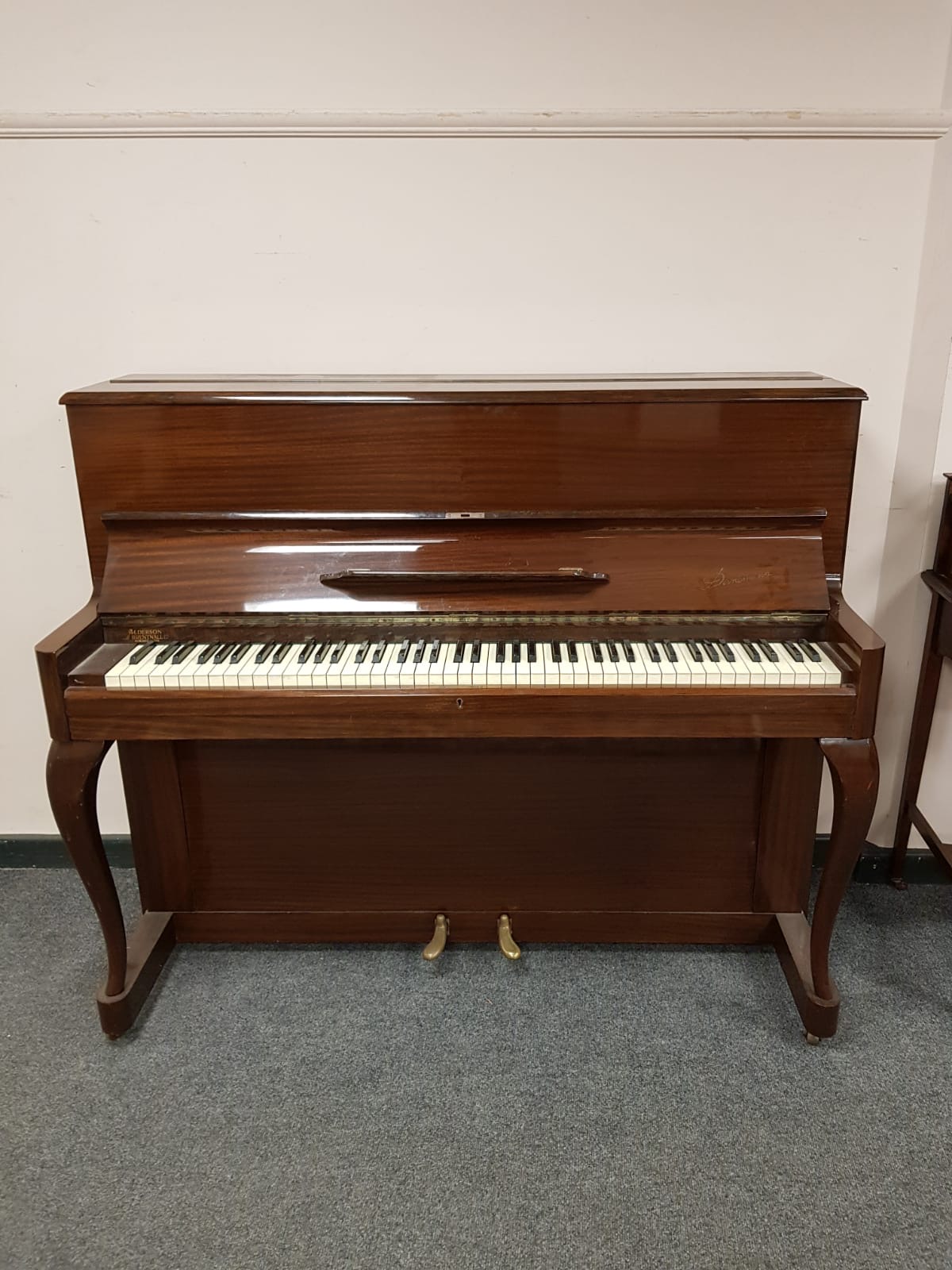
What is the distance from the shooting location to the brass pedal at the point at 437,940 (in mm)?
Result: 1799

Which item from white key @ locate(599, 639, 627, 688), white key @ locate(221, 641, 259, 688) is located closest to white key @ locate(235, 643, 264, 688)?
white key @ locate(221, 641, 259, 688)

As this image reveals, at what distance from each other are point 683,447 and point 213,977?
142 cm

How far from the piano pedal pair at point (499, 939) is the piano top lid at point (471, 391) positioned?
106 cm

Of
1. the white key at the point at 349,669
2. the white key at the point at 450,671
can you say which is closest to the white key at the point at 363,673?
the white key at the point at 349,669

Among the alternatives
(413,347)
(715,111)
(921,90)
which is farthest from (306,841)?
(921,90)

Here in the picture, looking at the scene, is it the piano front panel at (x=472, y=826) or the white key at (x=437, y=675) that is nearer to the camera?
the white key at (x=437, y=675)

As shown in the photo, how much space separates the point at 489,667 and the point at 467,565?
22cm

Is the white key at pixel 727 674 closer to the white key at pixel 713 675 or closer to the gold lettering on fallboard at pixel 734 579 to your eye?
the white key at pixel 713 675

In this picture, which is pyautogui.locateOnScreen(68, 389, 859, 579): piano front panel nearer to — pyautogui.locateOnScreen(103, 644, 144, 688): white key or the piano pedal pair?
pyautogui.locateOnScreen(103, 644, 144, 688): white key

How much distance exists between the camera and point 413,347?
1.93 m

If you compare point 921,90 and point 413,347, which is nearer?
point 921,90

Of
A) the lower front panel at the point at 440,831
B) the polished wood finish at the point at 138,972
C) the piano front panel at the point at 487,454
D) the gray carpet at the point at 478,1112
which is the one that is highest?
the piano front panel at the point at 487,454

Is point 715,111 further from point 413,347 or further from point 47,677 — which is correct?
point 47,677

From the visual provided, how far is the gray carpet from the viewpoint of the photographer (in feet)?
4.35
